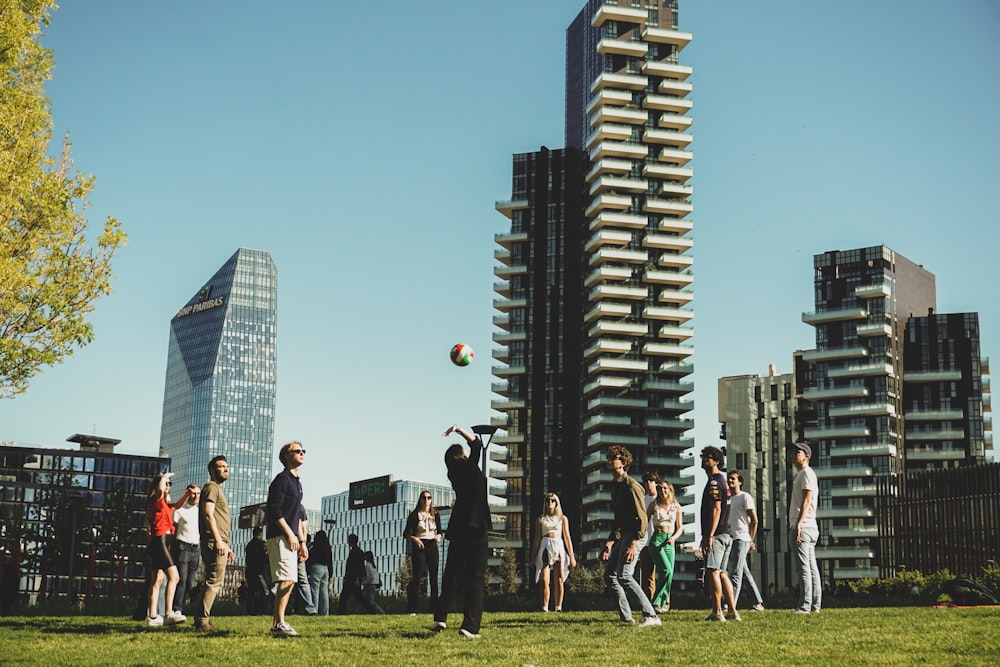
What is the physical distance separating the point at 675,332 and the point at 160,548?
105 meters

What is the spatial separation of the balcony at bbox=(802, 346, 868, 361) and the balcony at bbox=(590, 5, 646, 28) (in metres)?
39.0

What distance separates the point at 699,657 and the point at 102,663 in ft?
18.7

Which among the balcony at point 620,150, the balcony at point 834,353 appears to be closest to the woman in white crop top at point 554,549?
the balcony at point 620,150

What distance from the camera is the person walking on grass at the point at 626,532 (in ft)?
48.5

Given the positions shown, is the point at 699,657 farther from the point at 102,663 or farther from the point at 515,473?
the point at 515,473

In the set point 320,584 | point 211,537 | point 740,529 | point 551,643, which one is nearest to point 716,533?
point 740,529

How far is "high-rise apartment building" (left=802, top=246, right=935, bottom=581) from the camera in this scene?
117125 millimetres

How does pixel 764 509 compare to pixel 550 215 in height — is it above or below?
below

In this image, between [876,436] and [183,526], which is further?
[876,436]

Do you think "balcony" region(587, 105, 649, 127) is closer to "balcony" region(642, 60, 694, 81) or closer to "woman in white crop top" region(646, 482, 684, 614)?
"balcony" region(642, 60, 694, 81)

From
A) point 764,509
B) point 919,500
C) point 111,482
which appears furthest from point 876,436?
point 111,482

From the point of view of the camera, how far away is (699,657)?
1146 centimetres

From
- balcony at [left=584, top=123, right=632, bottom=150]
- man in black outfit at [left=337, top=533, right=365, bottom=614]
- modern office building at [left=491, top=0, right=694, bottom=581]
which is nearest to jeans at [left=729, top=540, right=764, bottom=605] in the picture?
man in black outfit at [left=337, top=533, right=365, bottom=614]

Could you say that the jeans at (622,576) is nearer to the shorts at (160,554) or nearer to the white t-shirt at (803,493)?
the white t-shirt at (803,493)
